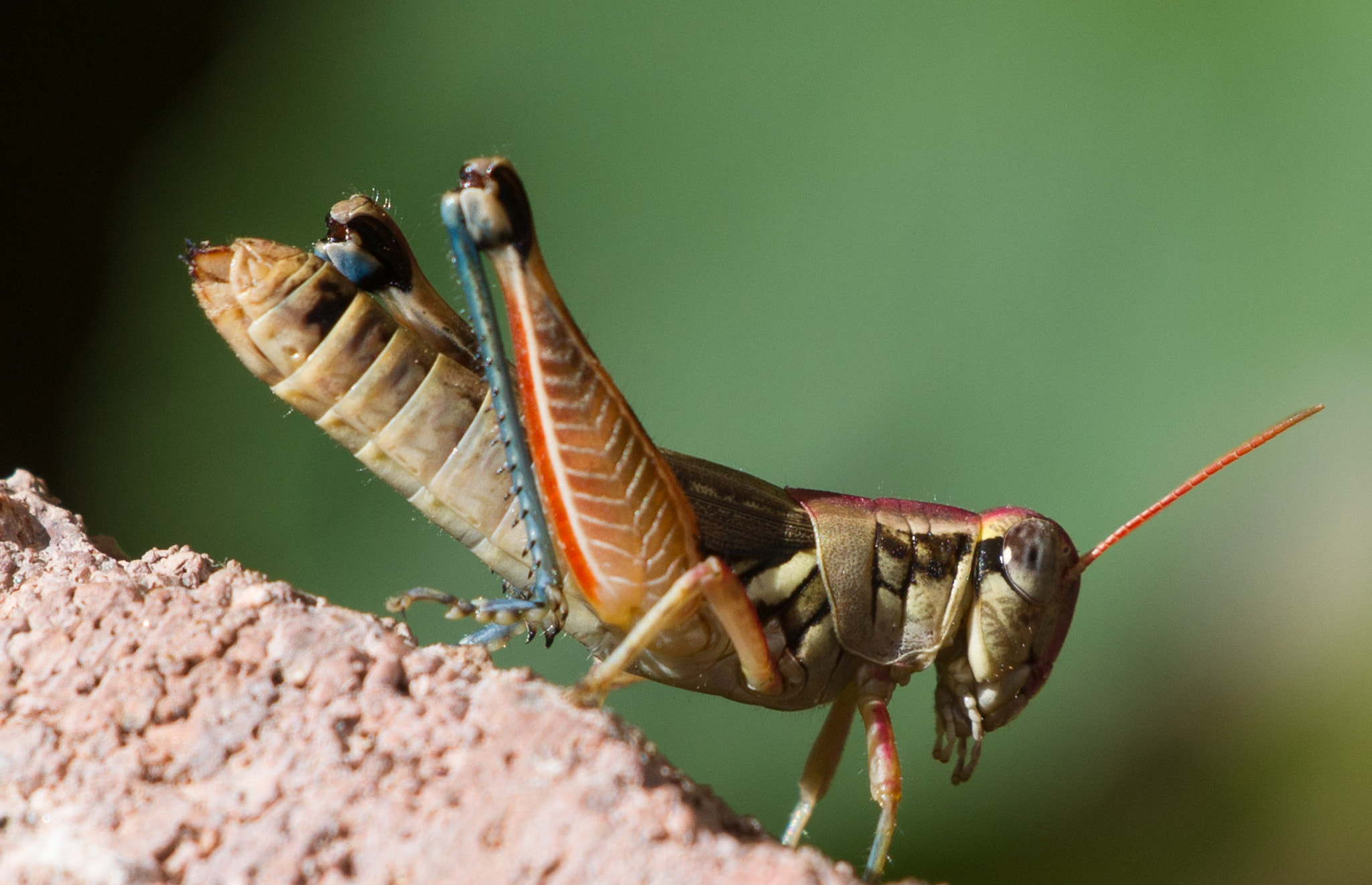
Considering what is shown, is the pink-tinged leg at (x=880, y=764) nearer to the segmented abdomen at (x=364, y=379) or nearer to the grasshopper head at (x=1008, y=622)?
the grasshopper head at (x=1008, y=622)

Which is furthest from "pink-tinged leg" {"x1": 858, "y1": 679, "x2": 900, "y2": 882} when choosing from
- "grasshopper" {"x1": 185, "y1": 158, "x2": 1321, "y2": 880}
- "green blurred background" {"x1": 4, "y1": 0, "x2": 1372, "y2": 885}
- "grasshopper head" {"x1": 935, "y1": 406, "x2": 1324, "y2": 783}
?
"green blurred background" {"x1": 4, "y1": 0, "x2": 1372, "y2": 885}

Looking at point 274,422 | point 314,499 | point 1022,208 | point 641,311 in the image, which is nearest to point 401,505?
point 314,499

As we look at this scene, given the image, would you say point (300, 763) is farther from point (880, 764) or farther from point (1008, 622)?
point (1008, 622)

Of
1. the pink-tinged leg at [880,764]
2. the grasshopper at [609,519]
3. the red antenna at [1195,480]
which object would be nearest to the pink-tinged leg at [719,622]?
the grasshopper at [609,519]

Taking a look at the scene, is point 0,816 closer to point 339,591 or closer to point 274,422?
point 339,591

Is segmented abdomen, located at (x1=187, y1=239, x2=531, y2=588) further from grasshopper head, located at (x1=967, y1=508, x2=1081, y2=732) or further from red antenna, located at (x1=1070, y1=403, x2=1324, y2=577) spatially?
red antenna, located at (x1=1070, y1=403, x2=1324, y2=577)

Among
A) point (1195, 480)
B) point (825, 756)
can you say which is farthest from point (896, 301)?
point (825, 756)
